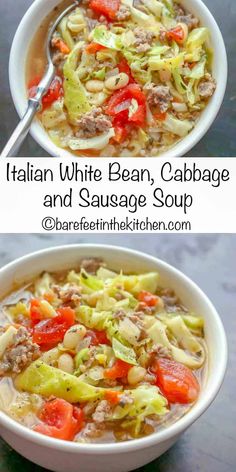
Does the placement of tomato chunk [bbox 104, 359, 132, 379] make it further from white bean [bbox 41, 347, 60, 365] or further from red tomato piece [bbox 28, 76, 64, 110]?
red tomato piece [bbox 28, 76, 64, 110]

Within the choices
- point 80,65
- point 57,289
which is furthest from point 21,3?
point 57,289

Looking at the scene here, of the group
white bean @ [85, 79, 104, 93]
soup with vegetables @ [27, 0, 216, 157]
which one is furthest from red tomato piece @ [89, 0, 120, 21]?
white bean @ [85, 79, 104, 93]

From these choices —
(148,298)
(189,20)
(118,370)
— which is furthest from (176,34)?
(118,370)

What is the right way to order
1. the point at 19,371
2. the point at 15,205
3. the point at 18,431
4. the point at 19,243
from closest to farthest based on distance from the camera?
the point at 18,431, the point at 19,371, the point at 15,205, the point at 19,243

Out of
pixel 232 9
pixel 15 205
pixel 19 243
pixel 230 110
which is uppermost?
pixel 232 9

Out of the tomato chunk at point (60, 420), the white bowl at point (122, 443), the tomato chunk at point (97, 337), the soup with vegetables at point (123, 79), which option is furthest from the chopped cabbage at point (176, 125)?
the tomato chunk at point (60, 420)

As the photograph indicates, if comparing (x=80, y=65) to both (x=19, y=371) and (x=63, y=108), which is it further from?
(x=19, y=371)

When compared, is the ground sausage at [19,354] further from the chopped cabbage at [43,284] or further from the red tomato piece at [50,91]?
the red tomato piece at [50,91]
